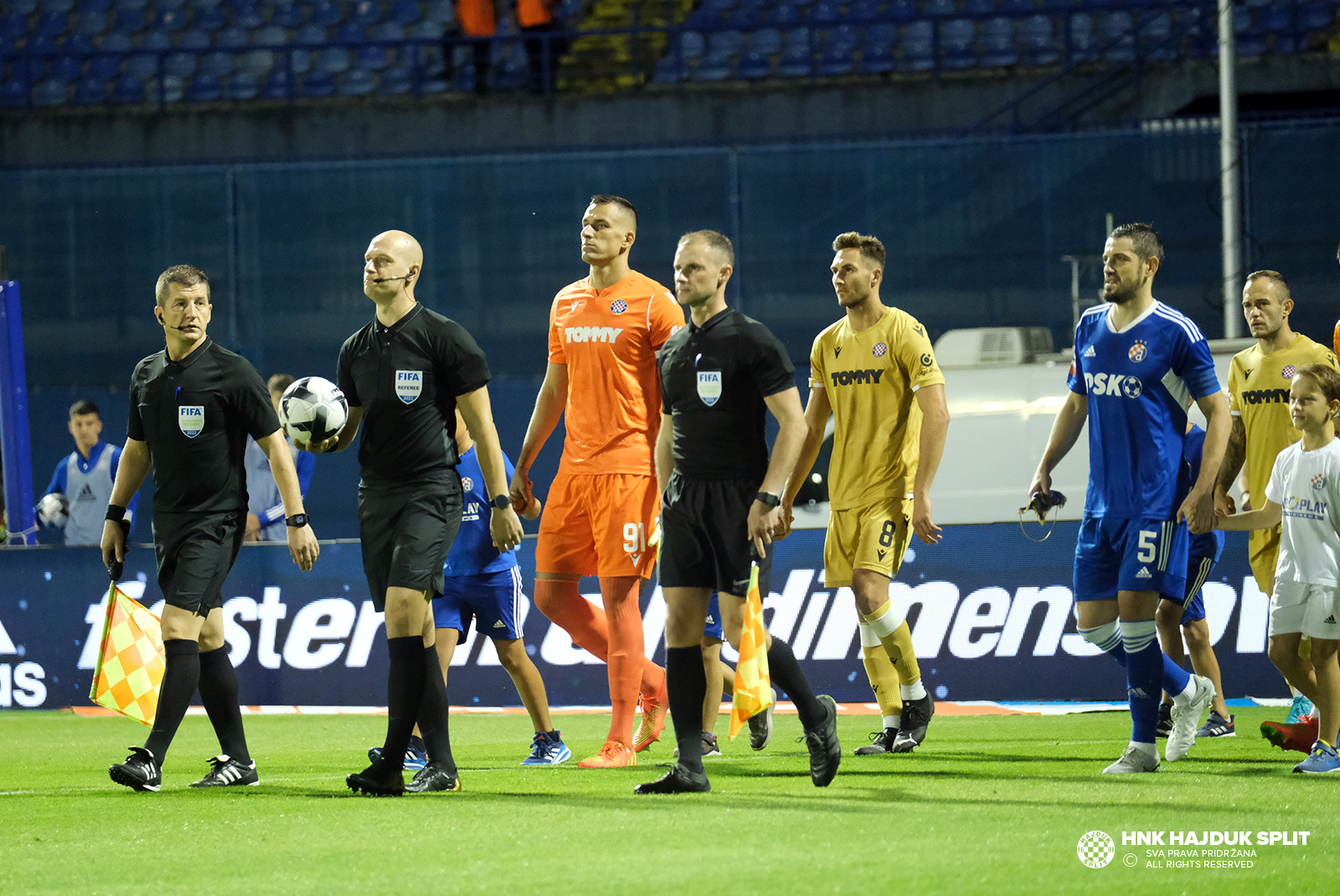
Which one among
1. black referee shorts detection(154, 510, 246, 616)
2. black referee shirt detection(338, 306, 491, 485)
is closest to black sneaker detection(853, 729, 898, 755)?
black referee shirt detection(338, 306, 491, 485)

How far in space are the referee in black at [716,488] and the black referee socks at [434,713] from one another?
31.5 inches

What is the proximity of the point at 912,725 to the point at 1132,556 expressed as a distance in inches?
63.0

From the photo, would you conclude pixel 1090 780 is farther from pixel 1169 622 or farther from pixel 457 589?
pixel 457 589

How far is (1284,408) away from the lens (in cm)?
831

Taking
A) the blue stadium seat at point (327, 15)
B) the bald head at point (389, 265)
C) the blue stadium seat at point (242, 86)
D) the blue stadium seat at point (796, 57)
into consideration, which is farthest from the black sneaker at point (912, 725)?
the blue stadium seat at point (327, 15)

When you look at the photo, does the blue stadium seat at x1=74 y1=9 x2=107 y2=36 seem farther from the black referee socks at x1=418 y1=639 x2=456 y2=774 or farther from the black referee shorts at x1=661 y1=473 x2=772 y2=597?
the black referee shorts at x1=661 y1=473 x2=772 y2=597

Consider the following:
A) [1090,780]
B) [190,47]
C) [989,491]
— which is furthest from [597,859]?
[190,47]

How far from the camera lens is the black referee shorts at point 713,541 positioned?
610 centimetres

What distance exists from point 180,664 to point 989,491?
9181mm

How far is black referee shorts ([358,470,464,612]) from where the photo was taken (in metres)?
6.14

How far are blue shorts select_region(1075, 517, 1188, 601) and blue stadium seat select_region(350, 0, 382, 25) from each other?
1886 cm

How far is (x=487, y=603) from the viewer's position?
7.89 m

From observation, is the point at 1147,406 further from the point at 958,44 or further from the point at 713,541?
the point at 958,44

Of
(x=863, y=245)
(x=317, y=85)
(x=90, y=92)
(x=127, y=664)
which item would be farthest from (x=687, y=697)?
(x=90, y=92)
